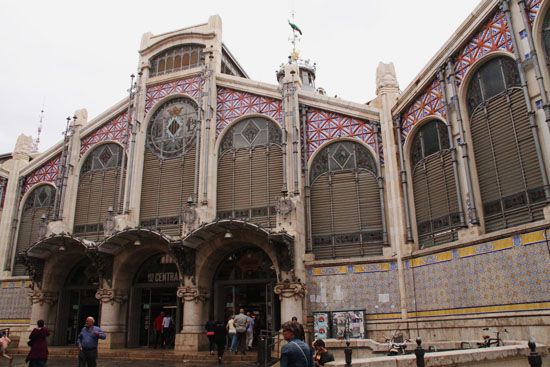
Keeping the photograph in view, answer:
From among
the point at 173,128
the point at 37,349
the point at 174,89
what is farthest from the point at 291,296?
the point at 174,89

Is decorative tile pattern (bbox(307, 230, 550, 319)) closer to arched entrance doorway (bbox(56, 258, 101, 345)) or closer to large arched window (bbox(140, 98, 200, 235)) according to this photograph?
large arched window (bbox(140, 98, 200, 235))

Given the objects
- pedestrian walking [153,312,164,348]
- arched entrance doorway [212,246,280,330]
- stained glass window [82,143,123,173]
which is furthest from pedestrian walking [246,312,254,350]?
stained glass window [82,143,123,173]

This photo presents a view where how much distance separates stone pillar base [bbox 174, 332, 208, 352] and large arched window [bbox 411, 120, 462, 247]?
10.1 m

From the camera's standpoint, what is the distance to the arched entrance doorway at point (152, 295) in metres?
23.5

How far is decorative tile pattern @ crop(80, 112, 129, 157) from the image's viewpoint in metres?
26.2

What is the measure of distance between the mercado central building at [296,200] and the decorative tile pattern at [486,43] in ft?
0.22

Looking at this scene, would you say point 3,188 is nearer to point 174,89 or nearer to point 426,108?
point 174,89

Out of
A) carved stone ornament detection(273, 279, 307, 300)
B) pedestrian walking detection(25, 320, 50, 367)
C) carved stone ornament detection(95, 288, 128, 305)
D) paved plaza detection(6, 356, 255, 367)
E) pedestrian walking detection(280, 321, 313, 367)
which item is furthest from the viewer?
carved stone ornament detection(95, 288, 128, 305)

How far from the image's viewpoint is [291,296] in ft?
63.6

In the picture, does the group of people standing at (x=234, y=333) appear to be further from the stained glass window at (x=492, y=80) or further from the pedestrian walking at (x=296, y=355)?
the pedestrian walking at (x=296, y=355)

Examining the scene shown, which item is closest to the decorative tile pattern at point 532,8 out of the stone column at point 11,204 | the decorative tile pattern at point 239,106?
the decorative tile pattern at point 239,106

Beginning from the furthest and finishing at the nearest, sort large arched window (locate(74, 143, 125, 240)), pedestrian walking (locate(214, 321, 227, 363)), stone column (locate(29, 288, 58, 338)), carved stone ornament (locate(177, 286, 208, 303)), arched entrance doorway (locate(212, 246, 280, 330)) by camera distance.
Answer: large arched window (locate(74, 143, 125, 240)), stone column (locate(29, 288, 58, 338)), arched entrance doorway (locate(212, 246, 280, 330)), carved stone ornament (locate(177, 286, 208, 303)), pedestrian walking (locate(214, 321, 227, 363))

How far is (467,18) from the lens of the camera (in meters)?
17.3

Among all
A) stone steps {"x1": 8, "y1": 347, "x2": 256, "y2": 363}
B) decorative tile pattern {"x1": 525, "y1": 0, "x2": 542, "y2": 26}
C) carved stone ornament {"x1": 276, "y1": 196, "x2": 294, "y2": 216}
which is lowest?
stone steps {"x1": 8, "y1": 347, "x2": 256, "y2": 363}
